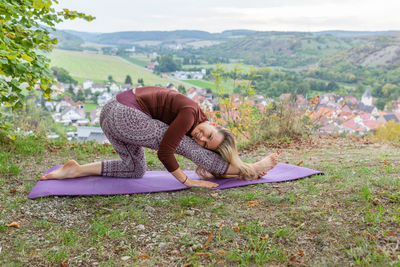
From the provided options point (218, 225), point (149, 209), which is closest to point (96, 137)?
point (149, 209)

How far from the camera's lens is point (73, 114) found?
1638 cm

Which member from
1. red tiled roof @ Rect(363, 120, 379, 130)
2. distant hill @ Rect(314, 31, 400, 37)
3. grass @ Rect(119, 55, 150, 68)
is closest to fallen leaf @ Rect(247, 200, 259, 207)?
red tiled roof @ Rect(363, 120, 379, 130)

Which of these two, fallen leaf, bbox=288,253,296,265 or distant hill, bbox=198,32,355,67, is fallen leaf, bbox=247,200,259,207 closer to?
fallen leaf, bbox=288,253,296,265

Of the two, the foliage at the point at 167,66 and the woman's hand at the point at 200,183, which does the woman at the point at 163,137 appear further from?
the foliage at the point at 167,66

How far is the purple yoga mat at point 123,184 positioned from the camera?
2.68 meters

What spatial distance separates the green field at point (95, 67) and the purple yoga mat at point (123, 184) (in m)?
18.3

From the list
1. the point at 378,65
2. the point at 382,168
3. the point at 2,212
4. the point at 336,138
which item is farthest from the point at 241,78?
the point at 378,65

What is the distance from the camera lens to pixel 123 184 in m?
2.87

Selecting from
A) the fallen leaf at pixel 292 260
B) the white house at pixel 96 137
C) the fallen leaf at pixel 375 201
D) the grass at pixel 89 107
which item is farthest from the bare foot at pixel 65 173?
the grass at pixel 89 107

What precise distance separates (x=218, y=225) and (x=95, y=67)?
25.2 m

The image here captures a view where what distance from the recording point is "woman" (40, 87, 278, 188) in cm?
259

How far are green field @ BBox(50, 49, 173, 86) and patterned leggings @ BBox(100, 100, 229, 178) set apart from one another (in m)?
18.3

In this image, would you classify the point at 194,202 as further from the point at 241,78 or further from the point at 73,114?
the point at 73,114

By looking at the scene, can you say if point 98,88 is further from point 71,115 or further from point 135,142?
point 135,142
